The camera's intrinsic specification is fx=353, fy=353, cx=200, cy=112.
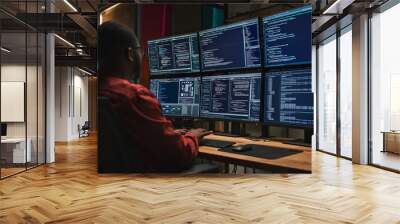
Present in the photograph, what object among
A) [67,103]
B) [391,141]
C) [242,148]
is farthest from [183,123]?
[67,103]

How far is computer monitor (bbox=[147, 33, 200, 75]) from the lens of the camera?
17.1 feet

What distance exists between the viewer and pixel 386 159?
6746 millimetres

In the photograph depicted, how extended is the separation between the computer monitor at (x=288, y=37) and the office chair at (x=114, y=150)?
1804 millimetres

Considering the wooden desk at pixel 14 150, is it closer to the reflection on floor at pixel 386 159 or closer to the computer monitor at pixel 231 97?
the computer monitor at pixel 231 97

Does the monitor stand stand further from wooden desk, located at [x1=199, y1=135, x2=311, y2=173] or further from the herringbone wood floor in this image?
the herringbone wood floor

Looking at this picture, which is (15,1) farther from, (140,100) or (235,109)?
(235,109)

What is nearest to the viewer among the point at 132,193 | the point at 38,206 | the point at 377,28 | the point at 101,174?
the point at 38,206

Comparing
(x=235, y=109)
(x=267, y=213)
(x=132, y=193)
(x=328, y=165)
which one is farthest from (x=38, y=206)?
(x=328, y=165)

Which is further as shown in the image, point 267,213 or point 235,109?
point 235,109

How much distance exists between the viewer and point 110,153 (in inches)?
207

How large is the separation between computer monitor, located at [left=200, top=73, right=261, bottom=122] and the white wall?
10.2 meters

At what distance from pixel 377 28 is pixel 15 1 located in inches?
268

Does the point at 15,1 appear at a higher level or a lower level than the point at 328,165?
higher

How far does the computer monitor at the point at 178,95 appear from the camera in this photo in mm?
5206
